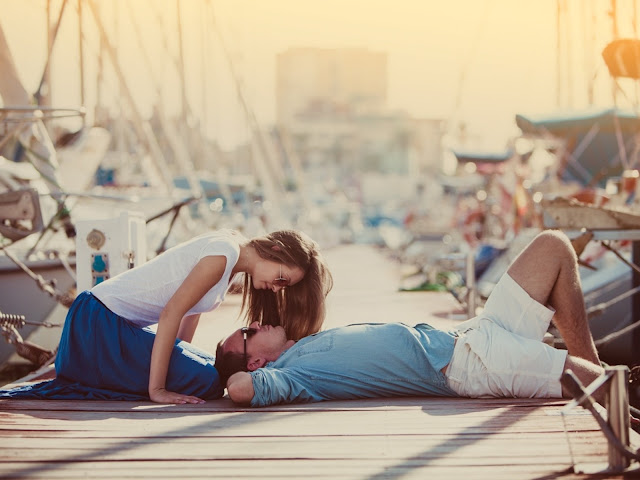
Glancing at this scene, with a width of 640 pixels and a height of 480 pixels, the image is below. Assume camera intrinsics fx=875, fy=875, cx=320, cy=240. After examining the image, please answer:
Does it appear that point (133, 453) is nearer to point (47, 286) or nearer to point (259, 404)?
point (259, 404)

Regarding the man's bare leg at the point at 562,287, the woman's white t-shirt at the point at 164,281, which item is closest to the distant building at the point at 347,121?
the woman's white t-shirt at the point at 164,281

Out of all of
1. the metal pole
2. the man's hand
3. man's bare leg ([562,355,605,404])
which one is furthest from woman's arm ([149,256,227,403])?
the metal pole

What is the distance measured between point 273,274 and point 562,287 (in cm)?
128

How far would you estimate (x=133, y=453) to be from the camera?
2.87m

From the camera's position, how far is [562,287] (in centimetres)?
388

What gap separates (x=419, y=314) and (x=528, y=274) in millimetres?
4032

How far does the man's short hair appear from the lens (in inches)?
158

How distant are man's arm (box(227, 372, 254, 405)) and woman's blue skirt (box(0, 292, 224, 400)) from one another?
0.93ft

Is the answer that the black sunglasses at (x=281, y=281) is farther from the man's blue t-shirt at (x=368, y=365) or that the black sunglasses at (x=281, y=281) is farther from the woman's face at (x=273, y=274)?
the man's blue t-shirt at (x=368, y=365)

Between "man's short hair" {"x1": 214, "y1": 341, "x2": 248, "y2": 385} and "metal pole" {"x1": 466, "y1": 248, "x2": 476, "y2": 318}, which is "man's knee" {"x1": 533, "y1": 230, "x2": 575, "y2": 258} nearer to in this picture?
"man's short hair" {"x1": 214, "y1": 341, "x2": 248, "y2": 385}

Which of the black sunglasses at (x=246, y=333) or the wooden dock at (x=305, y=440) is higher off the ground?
the black sunglasses at (x=246, y=333)

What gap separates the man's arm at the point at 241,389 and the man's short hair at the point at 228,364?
0.34 m

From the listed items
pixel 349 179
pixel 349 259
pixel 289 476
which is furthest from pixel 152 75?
pixel 349 179

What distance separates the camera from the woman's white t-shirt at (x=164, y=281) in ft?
12.1
